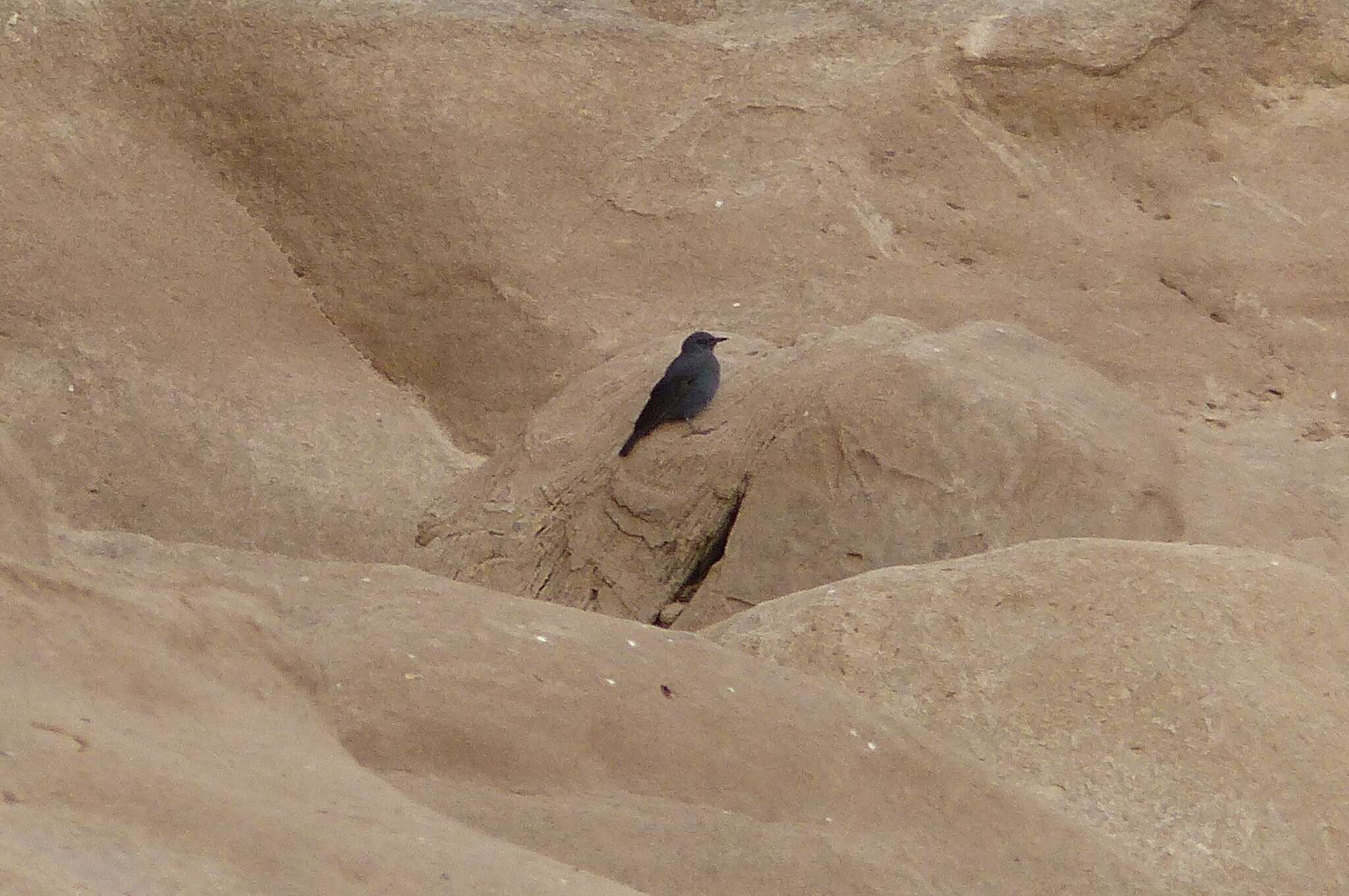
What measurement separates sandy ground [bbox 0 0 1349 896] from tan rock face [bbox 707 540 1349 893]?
17 millimetres

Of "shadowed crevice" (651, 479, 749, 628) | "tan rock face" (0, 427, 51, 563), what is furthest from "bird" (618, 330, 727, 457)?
"tan rock face" (0, 427, 51, 563)

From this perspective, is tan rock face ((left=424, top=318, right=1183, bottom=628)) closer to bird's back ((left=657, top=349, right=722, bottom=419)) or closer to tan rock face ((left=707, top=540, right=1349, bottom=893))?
bird's back ((left=657, top=349, right=722, bottom=419))

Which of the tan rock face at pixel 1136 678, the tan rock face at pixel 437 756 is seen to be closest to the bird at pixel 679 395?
the tan rock face at pixel 1136 678

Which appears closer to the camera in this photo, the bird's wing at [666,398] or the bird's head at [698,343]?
the bird's wing at [666,398]

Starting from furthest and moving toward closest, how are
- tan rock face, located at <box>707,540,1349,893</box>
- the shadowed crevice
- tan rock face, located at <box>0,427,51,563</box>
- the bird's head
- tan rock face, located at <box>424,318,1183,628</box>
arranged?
the bird's head, the shadowed crevice, tan rock face, located at <box>424,318,1183,628</box>, tan rock face, located at <box>707,540,1349,893</box>, tan rock face, located at <box>0,427,51,563</box>

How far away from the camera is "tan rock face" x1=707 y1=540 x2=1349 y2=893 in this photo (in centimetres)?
502

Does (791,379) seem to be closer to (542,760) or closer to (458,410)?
(458,410)

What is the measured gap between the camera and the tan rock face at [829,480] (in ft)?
25.3

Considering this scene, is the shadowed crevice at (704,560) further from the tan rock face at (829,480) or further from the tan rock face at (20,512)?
the tan rock face at (20,512)

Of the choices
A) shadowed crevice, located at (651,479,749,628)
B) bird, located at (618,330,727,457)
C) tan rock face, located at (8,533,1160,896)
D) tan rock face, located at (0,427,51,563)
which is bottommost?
shadowed crevice, located at (651,479,749,628)

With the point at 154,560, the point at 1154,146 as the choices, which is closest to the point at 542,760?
the point at 154,560

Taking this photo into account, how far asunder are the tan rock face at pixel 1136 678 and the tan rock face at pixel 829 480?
181 centimetres

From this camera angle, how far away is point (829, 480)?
7824mm

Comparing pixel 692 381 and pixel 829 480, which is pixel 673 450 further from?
pixel 829 480
